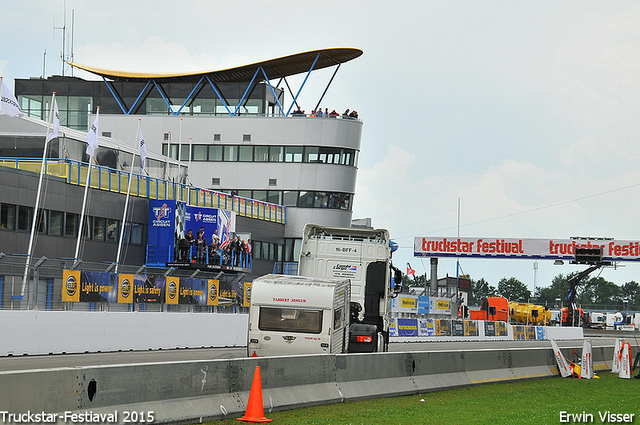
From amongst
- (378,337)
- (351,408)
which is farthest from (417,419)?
(378,337)

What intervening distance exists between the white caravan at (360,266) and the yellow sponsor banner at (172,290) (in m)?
11.2

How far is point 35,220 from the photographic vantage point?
127ft

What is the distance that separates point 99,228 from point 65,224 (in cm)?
304

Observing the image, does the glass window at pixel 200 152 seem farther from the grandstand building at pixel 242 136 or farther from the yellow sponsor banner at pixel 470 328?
the yellow sponsor banner at pixel 470 328

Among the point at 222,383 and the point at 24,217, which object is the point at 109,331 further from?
the point at 24,217

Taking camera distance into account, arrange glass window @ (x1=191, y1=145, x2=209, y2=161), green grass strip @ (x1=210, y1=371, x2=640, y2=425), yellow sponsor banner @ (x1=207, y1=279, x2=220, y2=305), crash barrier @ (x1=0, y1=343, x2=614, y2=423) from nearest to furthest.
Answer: crash barrier @ (x1=0, y1=343, x2=614, y2=423)
green grass strip @ (x1=210, y1=371, x2=640, y2=425)
yellow sponsor banner @ (x1=207, y1=279, x2=220, y2=305)
glass window @ (x1=191, y1=145, x2=209, y2=161)

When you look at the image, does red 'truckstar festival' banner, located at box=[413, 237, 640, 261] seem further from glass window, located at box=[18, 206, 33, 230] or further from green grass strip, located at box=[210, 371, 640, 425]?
green grass strip, located at box=[210, 371, 640, 425]

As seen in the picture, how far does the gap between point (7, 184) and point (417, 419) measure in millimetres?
30550

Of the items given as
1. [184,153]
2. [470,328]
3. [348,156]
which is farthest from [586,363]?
[184,153]

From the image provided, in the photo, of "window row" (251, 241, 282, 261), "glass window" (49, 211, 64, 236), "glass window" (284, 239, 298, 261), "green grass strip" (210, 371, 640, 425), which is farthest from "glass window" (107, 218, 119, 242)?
"green grass strip" (210, 371, 640, 425)

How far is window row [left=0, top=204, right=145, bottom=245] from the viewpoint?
3884 cm

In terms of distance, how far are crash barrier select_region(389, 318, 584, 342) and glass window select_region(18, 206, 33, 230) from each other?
17.9 meters

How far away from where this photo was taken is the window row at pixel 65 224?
127ft

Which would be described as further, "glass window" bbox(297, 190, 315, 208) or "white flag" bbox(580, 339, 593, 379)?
"glass window" bbox(297, 190, 315, 208)
